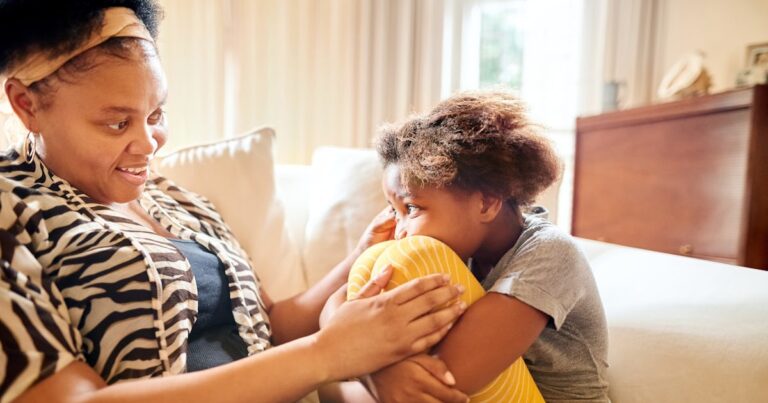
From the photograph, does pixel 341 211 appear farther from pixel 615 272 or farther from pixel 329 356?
pixel 329 356

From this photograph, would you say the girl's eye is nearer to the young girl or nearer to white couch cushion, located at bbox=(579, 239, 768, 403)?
the young girl

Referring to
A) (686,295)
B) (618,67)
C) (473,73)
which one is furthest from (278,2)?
(686,295)

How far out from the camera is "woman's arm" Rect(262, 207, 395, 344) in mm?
1140

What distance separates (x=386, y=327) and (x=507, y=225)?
1.18 ft

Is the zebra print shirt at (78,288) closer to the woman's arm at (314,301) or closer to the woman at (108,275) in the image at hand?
the woman at (108,275)

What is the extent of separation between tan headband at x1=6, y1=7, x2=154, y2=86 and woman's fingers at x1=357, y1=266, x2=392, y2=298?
57 cm

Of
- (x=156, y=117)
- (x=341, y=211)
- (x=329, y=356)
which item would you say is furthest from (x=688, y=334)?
(x=156, y=117)

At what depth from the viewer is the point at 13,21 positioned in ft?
2.58

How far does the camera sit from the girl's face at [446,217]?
0.92m

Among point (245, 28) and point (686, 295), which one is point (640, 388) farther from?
point (245, 28)

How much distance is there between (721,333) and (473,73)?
2326mm

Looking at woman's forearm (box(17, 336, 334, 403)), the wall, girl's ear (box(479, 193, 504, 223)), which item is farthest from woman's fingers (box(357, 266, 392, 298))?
the wall

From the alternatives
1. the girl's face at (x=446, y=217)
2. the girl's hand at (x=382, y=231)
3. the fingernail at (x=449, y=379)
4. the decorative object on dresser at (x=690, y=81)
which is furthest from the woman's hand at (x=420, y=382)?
the decorative object on dresser at (x=690, y=81)

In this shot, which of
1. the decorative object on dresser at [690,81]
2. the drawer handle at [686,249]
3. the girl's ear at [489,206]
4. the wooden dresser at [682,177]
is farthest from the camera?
the decorative object on dresser at [690,81]
